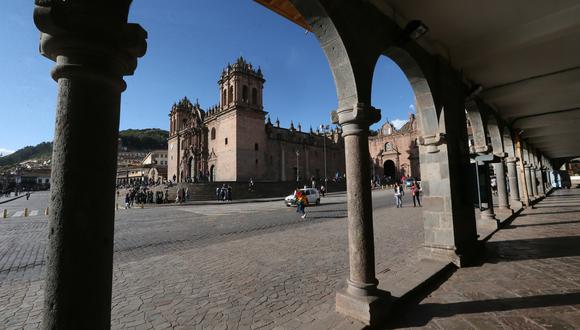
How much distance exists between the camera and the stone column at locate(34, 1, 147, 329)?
141 cm

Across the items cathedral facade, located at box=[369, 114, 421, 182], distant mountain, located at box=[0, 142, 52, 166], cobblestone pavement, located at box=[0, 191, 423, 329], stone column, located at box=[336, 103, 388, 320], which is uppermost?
distant mountain, located at box=[0, 142, 52, 166]

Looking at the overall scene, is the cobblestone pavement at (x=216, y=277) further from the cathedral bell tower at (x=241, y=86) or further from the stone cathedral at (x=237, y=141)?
the cathedral bell tower at (x=241, y=86)

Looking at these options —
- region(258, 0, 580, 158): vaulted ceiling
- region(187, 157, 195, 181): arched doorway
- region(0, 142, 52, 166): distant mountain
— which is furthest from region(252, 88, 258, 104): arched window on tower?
region(0, 142, 52, 166): distant mountain

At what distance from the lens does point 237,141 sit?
3725 cm

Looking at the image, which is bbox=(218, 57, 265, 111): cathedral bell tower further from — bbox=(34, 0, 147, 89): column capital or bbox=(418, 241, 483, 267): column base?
bbox=(34, 0, 147, 89): column capital

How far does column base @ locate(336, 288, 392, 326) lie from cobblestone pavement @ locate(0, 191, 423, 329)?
0.82 feet

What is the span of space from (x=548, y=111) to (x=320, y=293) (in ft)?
38.9

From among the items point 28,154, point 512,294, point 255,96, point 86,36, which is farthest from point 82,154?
point 28,154

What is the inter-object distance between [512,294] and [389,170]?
5531 centimetres

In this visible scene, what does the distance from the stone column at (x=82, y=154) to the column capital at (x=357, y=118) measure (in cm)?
249

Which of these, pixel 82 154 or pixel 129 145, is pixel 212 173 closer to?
pixel 82 154

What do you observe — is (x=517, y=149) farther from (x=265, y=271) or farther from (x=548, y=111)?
(x=265, y=271)

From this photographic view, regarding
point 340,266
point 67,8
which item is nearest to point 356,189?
point 340,266

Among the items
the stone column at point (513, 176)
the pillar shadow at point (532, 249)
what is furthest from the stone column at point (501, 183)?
the pillar shadow at point (532, 249)
